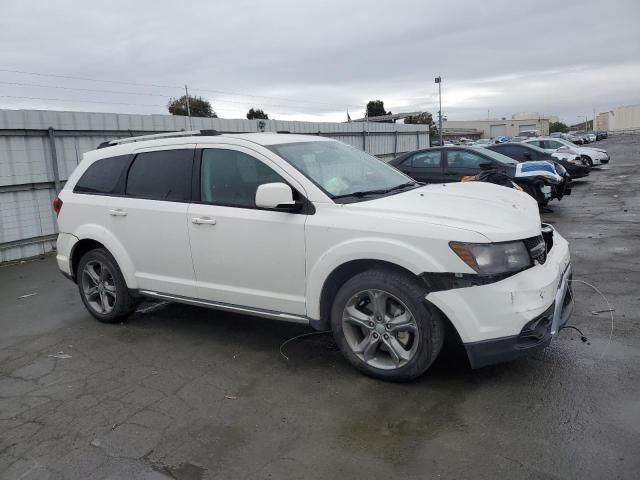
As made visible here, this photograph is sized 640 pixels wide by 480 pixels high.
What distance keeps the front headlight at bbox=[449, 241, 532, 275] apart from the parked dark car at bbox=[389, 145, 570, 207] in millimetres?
7924

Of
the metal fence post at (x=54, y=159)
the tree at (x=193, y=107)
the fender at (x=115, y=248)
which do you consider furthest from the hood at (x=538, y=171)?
the tree at (x=193, y=107)

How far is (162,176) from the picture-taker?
16.2ft

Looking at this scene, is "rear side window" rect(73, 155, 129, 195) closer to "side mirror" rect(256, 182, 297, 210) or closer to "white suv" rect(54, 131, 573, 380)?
"white suv" rect(54, 131, 573, 380)

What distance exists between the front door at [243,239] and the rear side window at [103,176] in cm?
108

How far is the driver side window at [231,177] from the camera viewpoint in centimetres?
432

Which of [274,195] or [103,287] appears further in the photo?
[103,287]

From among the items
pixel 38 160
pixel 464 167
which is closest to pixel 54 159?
pixel 38 160

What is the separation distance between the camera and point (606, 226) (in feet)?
31.0

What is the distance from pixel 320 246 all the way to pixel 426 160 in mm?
8535

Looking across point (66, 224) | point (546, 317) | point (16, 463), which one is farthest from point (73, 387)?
point (546, 317)

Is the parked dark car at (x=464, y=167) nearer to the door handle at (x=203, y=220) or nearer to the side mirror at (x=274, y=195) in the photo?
the door handle at (x=203, y=220)

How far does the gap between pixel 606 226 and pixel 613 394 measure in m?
6.88

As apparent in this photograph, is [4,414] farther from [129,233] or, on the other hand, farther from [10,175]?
[10,175]

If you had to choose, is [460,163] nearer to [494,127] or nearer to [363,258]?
[363,258]
